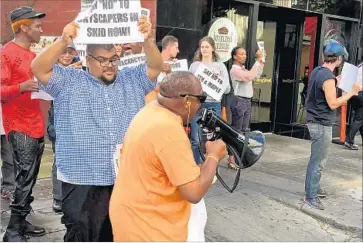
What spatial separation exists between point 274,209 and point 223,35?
11.1ft

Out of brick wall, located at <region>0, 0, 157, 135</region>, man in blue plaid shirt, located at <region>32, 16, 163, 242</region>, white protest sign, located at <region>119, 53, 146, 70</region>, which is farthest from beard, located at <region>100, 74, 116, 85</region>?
brick wall, located at <region>0, 0, 157, 135</region>

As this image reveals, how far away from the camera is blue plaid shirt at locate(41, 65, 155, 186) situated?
9.68ft

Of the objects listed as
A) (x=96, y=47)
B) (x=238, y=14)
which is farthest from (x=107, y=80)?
(x=238, y=14)

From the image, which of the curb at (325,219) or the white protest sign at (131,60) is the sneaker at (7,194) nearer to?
the white protest sign at (131,60)

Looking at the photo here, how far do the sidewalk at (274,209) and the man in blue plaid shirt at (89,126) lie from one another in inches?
55.4

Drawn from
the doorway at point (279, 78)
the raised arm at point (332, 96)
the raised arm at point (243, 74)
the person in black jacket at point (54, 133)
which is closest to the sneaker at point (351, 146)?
the doorway at point (279, 78)

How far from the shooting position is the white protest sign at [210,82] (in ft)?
20.1

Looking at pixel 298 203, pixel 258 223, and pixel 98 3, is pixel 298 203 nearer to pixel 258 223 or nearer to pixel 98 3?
pixel 258 223

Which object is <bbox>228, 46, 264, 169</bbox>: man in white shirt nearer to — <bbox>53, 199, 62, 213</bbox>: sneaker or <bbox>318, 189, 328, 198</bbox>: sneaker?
<bbox>318, 189, 328, 198</bbox>: sneaker

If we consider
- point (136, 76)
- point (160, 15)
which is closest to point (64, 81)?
point (136, 76)

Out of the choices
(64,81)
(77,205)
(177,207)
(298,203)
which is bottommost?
(298,203)

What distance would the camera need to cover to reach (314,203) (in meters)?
5.70

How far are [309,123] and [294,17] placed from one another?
16.1 ft

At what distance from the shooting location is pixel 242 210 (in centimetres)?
539
